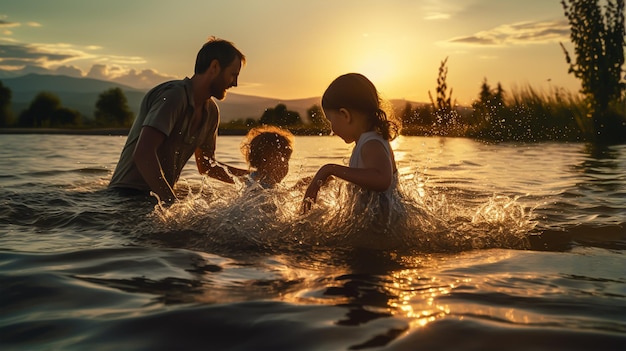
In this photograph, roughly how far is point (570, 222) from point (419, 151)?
895cm

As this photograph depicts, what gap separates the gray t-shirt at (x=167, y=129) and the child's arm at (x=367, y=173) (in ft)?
6.91

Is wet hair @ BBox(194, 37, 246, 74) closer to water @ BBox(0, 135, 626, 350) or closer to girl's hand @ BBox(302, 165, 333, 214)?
water @ BBox(0, 135, 626, 350)

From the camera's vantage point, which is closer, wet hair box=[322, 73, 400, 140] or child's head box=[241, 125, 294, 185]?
wet hair box=[322, 73, 400, 140]

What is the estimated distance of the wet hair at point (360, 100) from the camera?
4.95m

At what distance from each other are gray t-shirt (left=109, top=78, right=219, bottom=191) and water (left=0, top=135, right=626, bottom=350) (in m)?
0.33

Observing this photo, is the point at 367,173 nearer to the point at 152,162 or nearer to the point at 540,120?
the point at 152,162

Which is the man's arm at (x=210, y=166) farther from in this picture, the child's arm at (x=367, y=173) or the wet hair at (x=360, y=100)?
the child's arm at (x=367, y=173)

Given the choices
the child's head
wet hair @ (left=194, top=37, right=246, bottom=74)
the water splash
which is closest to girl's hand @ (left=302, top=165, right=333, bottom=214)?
the water splash

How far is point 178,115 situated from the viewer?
646cm

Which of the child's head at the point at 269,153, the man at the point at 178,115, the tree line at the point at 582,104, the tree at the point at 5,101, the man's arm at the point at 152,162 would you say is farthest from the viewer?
the tree at the point at 5,101

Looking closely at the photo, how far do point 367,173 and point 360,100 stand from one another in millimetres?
605

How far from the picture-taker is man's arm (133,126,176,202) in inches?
235

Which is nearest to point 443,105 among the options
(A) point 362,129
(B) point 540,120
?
(B) point 540,120

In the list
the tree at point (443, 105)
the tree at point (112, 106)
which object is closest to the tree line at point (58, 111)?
the tree at point (112, 106)
